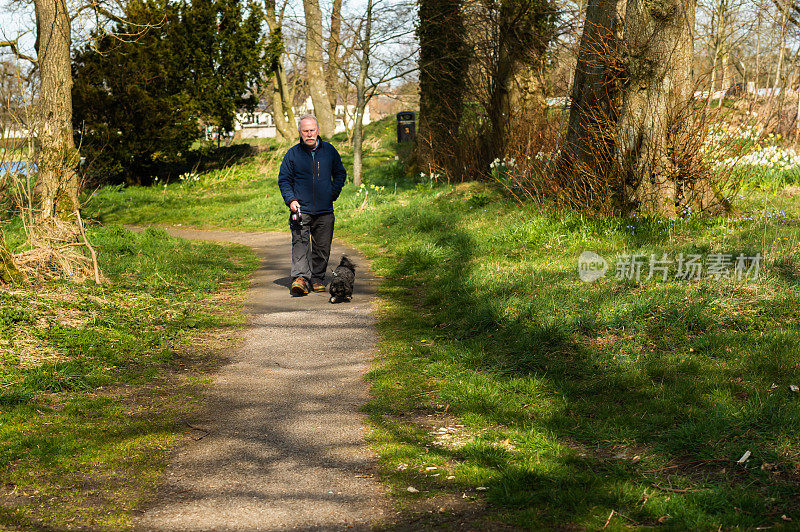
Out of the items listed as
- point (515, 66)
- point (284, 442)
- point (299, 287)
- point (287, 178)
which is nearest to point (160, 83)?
point (515, 66)

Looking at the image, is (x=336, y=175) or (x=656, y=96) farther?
(x=656, y=96)

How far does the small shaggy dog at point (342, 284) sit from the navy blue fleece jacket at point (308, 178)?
2.57 ft

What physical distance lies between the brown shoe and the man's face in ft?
5.80

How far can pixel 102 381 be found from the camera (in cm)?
592

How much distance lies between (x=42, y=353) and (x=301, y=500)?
3.67 m

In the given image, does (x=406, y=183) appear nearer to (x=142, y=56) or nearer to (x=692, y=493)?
(x=142, y=56)

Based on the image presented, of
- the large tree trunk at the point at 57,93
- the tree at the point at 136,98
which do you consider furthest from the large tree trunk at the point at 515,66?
the tree at the point at 136,98

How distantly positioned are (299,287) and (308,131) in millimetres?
2006

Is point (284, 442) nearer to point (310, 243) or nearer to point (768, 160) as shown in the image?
point (310, 243)

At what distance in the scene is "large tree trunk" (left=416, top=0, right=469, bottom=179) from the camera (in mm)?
17016

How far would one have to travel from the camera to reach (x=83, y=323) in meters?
7.19

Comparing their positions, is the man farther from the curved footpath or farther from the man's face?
the curved footpath

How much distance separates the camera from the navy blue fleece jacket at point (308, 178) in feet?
28.8

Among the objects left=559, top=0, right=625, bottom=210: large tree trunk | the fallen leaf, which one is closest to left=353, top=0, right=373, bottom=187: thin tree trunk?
left=559, top=0, right=625, bottom=210: large tree trunk
